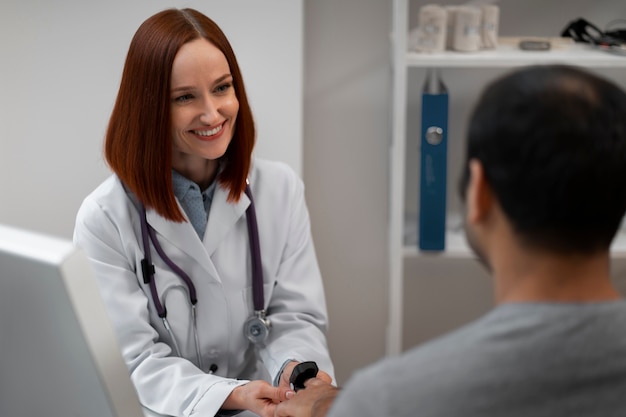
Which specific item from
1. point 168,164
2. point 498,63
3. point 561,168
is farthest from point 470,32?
point 561,168

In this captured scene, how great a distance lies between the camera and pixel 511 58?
1988mm

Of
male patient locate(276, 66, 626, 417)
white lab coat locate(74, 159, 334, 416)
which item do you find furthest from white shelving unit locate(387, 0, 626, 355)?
male patient locate(276, 66, 626, 417)

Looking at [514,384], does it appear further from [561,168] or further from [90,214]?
[90,214]

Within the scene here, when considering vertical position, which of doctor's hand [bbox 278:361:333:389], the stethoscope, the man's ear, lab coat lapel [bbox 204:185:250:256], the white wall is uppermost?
the man's ear

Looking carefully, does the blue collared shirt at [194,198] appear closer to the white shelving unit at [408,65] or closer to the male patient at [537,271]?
the white shelving unit at [408,65]

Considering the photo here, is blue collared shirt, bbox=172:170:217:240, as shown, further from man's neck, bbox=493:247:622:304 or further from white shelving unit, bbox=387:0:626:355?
man's neck, bbox=493:247:622:304

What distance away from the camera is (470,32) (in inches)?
79.8

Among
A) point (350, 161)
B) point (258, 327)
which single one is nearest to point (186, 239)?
point (258, 327)

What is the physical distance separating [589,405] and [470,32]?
1401 millimetres

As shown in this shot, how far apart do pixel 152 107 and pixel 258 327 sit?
0.48m

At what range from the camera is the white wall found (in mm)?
2186

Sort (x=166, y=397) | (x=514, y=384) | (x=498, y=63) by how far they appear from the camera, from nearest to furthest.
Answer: (x=514, y=384)
(x=166, y=397)
(x=498, y=63)

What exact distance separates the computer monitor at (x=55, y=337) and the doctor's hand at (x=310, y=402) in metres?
0.66

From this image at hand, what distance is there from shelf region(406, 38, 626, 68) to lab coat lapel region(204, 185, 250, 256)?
542 mm
